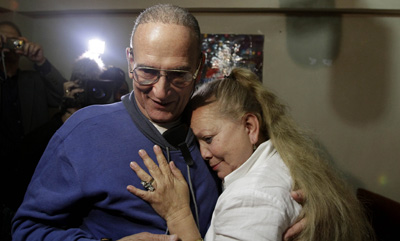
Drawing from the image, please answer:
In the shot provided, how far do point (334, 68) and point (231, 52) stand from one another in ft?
2.97

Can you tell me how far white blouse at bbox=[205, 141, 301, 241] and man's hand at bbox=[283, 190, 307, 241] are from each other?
15 mm

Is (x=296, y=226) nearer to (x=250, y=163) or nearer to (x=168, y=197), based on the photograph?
(x=250, y=163)

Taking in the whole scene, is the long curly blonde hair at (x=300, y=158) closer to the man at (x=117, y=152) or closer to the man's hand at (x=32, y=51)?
the man at (x=117, y=152)

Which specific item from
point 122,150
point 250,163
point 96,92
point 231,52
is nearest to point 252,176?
point 250,163

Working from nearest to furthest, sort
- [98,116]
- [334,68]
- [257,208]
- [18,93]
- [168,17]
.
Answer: [257,208] → [168,17] → [98,116] → [18,93] → [334,68]

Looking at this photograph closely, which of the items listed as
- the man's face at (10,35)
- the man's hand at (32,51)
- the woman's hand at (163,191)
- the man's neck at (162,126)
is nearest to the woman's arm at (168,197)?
the woman's hand at (163,191)

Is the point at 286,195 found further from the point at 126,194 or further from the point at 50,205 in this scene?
the point at 50,205

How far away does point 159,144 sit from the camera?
118 cm

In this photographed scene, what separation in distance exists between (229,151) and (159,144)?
262 mm

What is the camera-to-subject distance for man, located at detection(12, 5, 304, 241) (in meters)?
1.08

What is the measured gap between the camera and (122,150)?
114 cm

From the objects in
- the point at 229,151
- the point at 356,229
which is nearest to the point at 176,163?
the point at 229,151

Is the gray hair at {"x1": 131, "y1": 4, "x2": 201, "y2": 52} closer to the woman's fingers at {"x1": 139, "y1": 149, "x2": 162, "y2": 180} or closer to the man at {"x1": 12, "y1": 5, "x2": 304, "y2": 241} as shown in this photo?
the man at {"x1": 12, "y1": 5, "x2": 304, "y2": 241}

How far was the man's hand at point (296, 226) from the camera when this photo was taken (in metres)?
1.09
